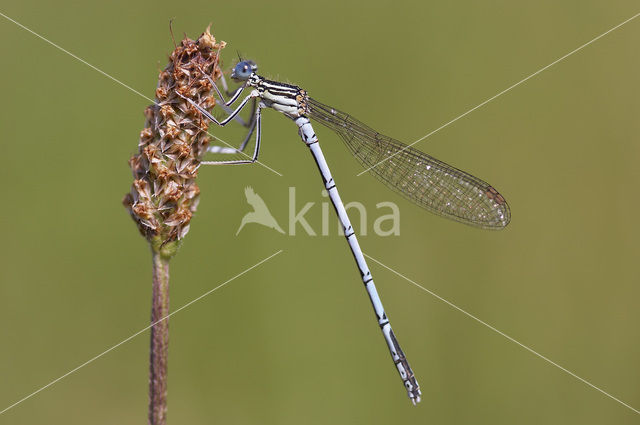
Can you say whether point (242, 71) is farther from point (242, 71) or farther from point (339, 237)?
point (339, 237)

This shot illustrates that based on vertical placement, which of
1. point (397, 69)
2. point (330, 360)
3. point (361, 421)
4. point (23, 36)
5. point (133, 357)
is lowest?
point (361, 421)

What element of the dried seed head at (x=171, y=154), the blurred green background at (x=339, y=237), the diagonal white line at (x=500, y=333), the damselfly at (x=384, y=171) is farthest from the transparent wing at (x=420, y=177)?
the dried seed head at (x=171, y=154)

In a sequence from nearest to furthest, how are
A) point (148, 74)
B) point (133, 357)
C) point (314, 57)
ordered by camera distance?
point (133, 357)
point (148, 74)
point (314, 57)

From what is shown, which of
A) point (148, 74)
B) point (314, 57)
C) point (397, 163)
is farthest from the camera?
point (314, 57)

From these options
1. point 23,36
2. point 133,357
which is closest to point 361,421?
point 133,357

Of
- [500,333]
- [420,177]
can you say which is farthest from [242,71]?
[500,333]

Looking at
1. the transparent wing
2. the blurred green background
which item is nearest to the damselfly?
the transparent wing

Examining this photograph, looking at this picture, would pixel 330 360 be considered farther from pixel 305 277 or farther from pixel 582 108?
pixel 582 108

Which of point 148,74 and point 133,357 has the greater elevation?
point 148,74

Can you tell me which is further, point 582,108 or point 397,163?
point 582,108
